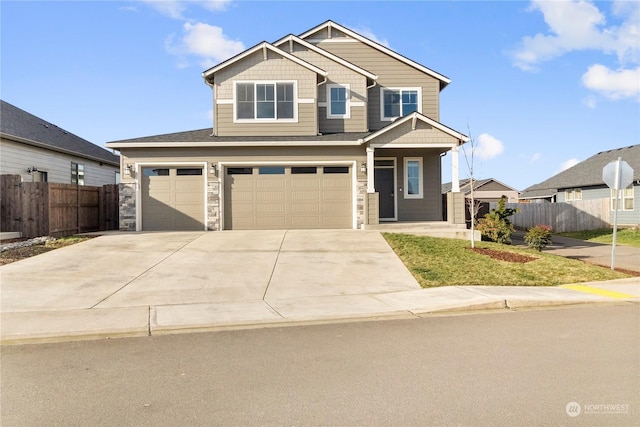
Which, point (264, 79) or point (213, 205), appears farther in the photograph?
point (264, 79)

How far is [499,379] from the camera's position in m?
4.87

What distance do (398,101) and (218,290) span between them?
569 inches

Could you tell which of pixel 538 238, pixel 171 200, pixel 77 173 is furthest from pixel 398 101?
pixel 77 173

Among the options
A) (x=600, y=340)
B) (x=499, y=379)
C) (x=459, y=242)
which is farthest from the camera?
(x=459, y=242)

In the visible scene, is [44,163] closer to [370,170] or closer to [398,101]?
[370,170]

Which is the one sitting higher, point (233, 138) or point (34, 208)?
point (233, 138)

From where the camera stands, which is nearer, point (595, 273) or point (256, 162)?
point (595, 273)

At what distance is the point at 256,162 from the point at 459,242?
326 inches

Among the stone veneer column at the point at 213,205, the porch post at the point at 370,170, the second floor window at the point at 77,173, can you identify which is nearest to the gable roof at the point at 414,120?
the porch post at the point at 370,170

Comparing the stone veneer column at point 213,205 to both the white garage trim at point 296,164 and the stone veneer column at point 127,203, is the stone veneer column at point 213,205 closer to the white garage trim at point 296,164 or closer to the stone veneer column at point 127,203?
the white garage trim at point 296,164

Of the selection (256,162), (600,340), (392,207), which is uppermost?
(256,162)

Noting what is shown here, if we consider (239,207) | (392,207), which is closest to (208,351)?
(239,207)

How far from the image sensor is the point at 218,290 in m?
9.80

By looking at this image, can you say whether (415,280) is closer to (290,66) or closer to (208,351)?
(208,351)
